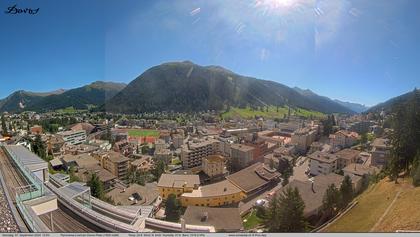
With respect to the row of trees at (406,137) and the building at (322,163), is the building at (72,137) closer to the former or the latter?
the building at (322,163)

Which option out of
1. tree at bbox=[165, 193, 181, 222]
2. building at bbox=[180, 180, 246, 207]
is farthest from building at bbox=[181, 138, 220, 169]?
tree at bbox=[165, 193, 181, 222]

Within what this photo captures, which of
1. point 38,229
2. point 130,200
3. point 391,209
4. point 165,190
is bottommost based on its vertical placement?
point 130,200

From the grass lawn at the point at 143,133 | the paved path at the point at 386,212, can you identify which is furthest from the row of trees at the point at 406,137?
the grass lawn at the point at 143,133

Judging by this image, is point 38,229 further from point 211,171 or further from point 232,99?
point 232,99

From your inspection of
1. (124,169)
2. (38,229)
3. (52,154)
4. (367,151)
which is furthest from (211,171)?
(367,151)

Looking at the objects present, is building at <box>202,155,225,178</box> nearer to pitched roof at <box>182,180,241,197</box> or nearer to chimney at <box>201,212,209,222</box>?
pitched roof at <box>182,180,241,197</box>
